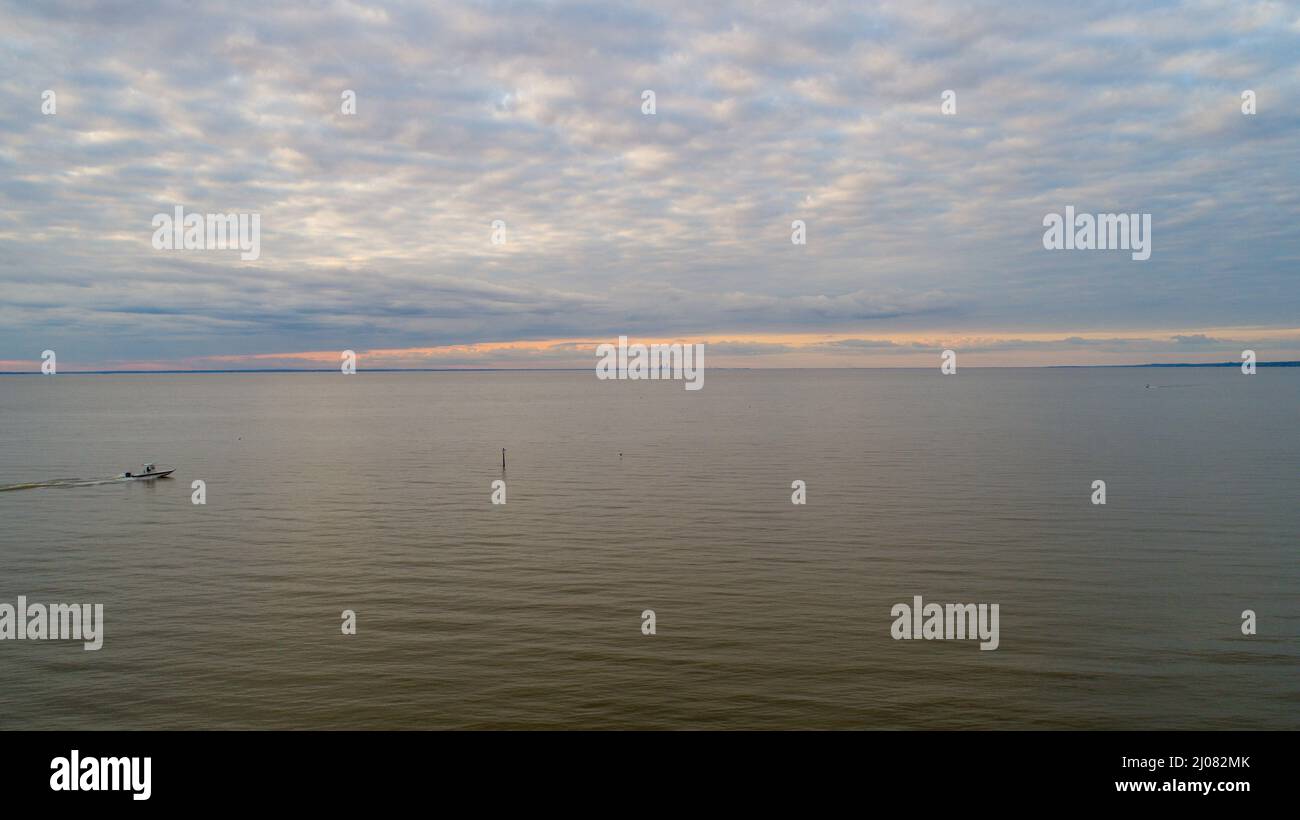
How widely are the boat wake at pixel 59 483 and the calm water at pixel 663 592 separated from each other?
217cm

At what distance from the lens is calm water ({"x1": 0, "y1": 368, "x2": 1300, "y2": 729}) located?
29.0 metres

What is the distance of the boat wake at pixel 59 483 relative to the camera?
261 ft

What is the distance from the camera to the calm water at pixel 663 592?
29.0 meters

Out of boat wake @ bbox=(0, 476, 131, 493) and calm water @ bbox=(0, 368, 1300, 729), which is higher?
boat wake @ bbox=(0, 476, 131, 493)

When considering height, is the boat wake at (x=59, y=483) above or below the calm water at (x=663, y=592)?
above

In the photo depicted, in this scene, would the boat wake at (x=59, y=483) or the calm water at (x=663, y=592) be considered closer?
the calm water at (x=663, y=592)

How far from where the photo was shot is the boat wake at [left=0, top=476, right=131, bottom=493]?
7945cm

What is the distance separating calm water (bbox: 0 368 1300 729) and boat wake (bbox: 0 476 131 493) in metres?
2.17

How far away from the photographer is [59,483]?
8269cm

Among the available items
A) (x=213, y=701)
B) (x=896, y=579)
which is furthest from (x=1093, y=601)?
(x=213, y=701)

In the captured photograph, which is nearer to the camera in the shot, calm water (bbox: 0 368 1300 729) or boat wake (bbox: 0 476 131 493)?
calm water (bbox: 0 368 1300 729)

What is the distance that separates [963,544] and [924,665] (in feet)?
71.8
